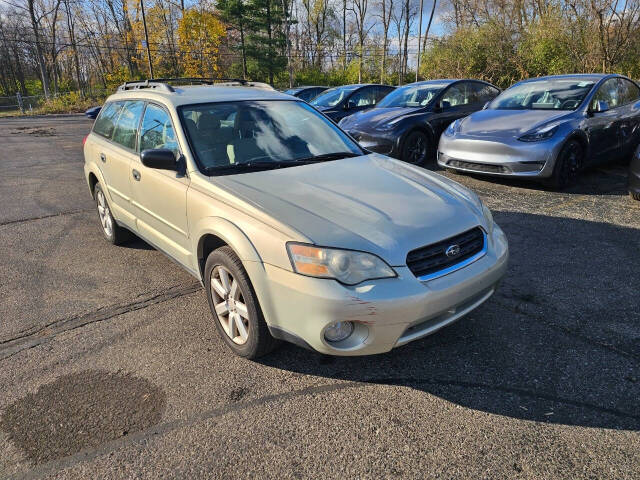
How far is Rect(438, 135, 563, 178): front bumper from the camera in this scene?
6.00 m

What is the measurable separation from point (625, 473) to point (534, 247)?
2819mm

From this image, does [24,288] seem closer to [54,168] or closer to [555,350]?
[555,350]

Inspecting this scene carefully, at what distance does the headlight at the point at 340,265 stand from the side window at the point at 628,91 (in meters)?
7.06

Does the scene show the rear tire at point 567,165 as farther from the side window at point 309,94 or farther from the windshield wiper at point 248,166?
the side window at point 309,94

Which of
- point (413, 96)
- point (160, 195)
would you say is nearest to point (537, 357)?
point (160, 195)

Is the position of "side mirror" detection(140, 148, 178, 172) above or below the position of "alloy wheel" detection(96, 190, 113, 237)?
above

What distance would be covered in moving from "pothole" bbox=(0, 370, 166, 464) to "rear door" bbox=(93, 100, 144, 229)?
1822 mm

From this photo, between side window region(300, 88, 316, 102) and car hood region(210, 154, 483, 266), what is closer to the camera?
car hood region(210, 154, 483, 266)

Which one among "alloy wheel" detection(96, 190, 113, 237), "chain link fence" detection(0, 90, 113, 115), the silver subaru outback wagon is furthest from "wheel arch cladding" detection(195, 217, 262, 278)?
"chain link fence" detection(0, 90, 113, 115)

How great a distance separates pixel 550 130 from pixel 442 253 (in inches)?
179

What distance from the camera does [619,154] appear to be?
724 centimetres

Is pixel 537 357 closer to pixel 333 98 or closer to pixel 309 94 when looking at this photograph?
pixel 333 98

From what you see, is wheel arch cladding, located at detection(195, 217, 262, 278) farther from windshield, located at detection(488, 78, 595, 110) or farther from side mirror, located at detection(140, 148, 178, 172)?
windshield, located at detection(488, 78, 595, 110)

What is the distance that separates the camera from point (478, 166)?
6.52m
